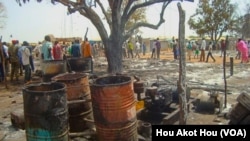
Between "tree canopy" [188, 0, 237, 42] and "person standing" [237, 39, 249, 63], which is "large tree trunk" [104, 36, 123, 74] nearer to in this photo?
"person standing" [237, 39, 249, 63]

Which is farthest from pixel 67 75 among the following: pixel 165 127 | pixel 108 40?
pixel 108 40

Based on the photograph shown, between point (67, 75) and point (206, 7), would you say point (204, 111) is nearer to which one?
point (67, 75)

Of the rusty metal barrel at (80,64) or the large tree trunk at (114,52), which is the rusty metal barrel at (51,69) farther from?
the large tree trunk at (114,52)

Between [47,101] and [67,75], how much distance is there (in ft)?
7.56

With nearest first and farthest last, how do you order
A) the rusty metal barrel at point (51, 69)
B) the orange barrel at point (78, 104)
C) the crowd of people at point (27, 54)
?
the orange barrel at point (78, 104) → the rusty metal barrel at point (51, 69) → the crowd of people at point (27, 54)

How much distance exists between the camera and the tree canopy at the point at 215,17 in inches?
1549

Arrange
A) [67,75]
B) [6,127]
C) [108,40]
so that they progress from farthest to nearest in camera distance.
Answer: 1. [108,40]
2. [6,127]
3. [67,75]

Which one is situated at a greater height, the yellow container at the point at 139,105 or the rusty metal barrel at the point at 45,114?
the rusty metal barrel at the point at 45,114

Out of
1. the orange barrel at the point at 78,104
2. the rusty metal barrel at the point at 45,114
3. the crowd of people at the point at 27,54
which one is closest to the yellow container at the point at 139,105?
the orange barrel at the point at 78,104

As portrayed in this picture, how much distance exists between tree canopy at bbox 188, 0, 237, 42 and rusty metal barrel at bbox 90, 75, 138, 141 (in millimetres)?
36057

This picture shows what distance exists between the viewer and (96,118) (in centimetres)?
481

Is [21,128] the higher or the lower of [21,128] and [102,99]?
the lower

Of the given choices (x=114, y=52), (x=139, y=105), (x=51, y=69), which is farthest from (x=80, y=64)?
(x=114, y=52)

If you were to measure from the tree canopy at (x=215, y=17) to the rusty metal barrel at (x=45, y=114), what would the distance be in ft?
120
